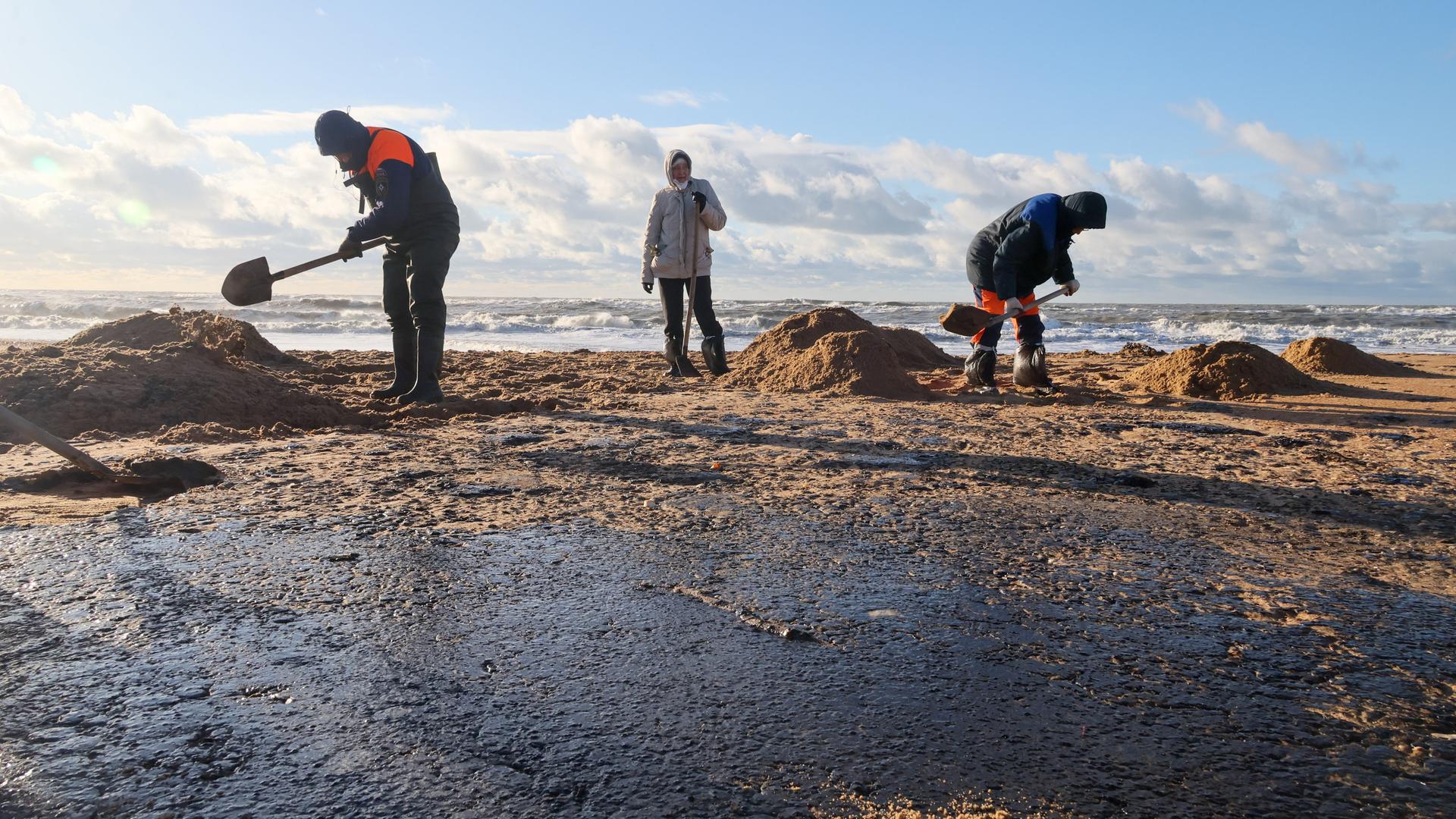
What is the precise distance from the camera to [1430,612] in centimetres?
222

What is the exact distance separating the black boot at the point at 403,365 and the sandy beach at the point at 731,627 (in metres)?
1.31

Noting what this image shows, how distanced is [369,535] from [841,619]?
5.01ft

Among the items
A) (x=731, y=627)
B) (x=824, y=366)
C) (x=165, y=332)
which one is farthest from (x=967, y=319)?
(x=165, y=332)

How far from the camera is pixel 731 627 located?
2.11m

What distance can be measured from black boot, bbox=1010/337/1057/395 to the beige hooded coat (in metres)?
2.50

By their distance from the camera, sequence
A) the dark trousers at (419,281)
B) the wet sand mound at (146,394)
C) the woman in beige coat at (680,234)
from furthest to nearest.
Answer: the woman in beige coat at (680,234), the dark trousers at (419,281), the wet sand mound at (146,394)

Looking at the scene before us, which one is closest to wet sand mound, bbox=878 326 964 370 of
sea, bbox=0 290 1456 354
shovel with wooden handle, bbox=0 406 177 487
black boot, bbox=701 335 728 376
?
black boot, bbox=701 335 728 376

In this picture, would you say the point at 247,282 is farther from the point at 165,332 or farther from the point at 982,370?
the point at 982,370

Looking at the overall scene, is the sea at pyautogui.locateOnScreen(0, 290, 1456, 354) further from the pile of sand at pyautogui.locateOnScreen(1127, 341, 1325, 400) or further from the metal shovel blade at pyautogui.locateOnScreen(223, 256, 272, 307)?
the metal shovel blade at pyautogui.locateOnScreen(223, 256, 272, 307)

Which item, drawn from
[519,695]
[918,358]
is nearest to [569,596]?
[519,695]

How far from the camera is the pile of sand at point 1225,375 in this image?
6750 mm

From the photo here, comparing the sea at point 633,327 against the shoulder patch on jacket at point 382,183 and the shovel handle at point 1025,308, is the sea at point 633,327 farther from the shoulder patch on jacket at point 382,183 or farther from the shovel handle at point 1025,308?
the shoulder patch on jacket at point 382,183

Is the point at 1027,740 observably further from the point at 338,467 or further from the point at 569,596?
the point at 338,467

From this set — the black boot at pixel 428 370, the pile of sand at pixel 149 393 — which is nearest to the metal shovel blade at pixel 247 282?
the pile of sand at pixel 149 393
